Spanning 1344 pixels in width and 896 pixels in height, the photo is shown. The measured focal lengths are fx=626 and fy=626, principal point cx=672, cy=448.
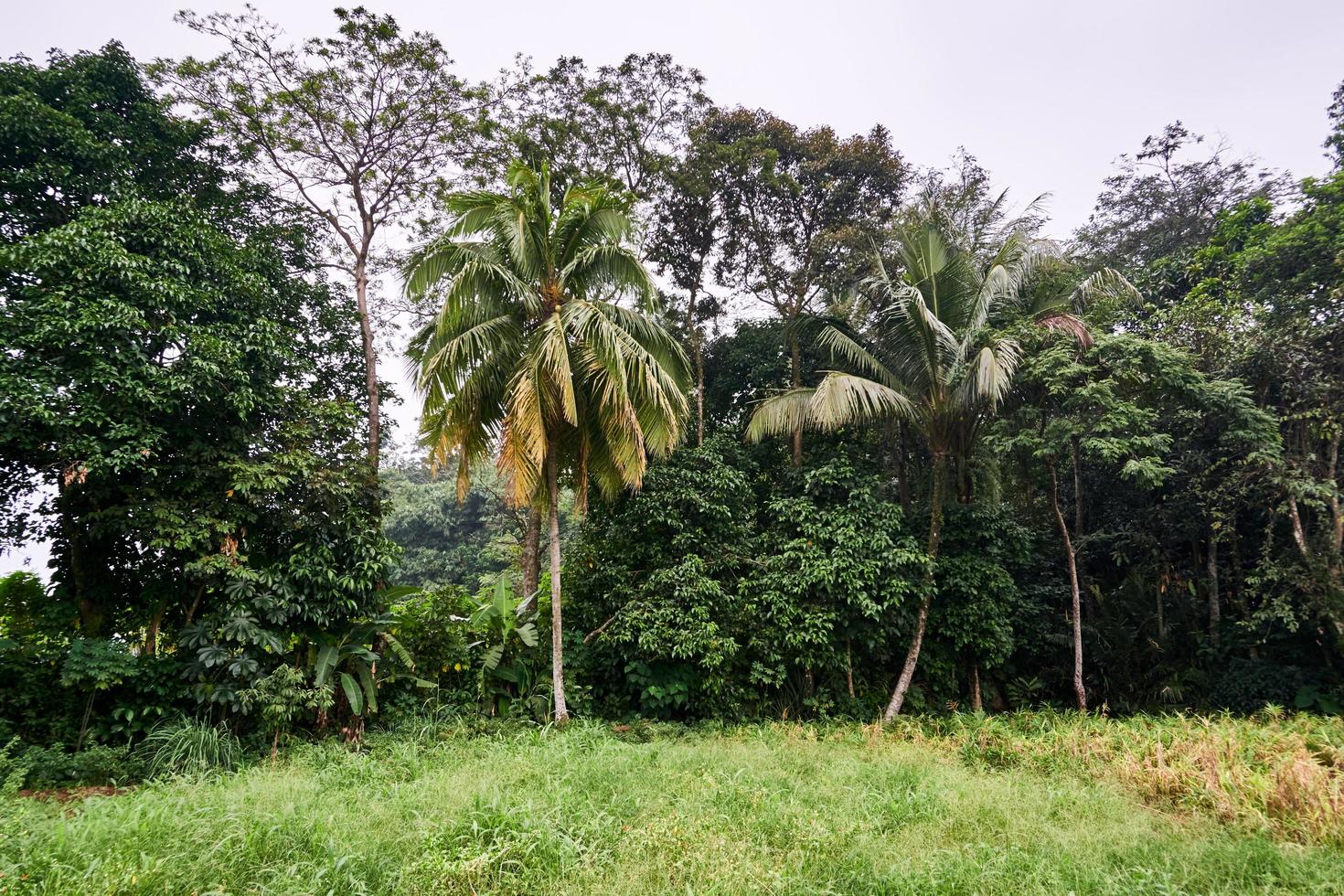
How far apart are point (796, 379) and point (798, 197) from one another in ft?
10.5

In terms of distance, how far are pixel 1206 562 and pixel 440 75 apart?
14111mm

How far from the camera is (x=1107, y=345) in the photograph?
26.7ft

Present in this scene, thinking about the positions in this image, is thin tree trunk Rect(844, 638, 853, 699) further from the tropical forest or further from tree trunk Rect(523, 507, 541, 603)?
tree trunk Rect(523, 507, 541, 603)

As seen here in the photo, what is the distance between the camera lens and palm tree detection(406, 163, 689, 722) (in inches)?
278

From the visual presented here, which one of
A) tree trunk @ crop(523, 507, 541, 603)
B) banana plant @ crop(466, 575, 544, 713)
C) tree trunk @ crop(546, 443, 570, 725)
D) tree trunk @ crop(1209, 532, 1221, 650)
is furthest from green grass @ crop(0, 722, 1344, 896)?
tree trunk @ crop(1209, 532, 1221, 650)

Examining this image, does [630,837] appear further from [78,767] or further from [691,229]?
[691,229]

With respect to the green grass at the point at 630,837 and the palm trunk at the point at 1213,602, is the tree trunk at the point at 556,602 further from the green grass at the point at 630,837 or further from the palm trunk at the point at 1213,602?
the palm trunk at the point at 1213,602

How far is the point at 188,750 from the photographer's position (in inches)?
233

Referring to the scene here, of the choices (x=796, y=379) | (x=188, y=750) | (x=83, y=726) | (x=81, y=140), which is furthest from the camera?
(x=796, y=379)

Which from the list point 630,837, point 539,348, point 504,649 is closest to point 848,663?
point 504,649

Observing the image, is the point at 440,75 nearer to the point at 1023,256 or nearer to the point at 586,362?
the point at 586,362

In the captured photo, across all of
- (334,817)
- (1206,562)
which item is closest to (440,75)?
(334,817)

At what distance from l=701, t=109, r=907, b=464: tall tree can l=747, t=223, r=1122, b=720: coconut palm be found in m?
1.41

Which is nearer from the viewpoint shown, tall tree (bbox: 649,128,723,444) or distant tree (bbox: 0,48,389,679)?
distant tree (bbox: 0,48,389,679)
